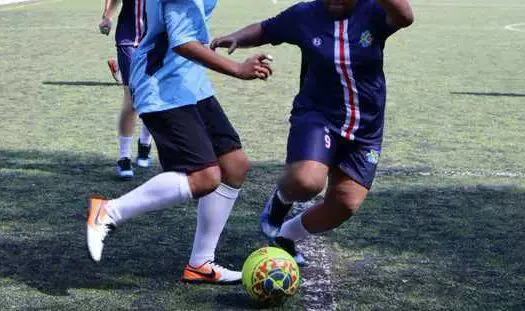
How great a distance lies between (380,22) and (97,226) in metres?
1.76

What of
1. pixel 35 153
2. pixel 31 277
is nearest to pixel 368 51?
pixel 31 277

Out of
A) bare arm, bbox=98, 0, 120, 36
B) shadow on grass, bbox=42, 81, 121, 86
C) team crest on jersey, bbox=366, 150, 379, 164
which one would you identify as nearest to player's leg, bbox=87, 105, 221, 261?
team crest on jersey, bbox=366, 150, 379, 164

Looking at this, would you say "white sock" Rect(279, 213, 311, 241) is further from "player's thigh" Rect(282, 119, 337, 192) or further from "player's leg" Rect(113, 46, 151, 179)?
"player's leg" Rect(113, 46, 151, 179)

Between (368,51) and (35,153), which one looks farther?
(35,153)

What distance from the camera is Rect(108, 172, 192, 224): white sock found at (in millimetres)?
5277

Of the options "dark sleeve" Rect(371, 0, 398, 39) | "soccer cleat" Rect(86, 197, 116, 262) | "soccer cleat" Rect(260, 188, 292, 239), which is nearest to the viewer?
"soccer cleat" Rect(86, 197, 116, 262)

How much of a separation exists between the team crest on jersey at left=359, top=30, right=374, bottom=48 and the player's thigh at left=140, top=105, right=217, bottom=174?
0.92 meters

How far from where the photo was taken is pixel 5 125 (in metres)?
10.5

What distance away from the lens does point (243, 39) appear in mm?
5617

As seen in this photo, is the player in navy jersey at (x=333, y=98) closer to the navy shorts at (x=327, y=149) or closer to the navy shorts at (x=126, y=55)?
the navy shorts at (x=327, y=149)

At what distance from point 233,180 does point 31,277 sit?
3.81 feet

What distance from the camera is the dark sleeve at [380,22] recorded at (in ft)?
17.6

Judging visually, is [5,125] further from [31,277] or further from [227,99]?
[31,277]

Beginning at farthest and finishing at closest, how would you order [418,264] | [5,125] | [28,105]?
[28,105] < [5,125] < [418,264]
